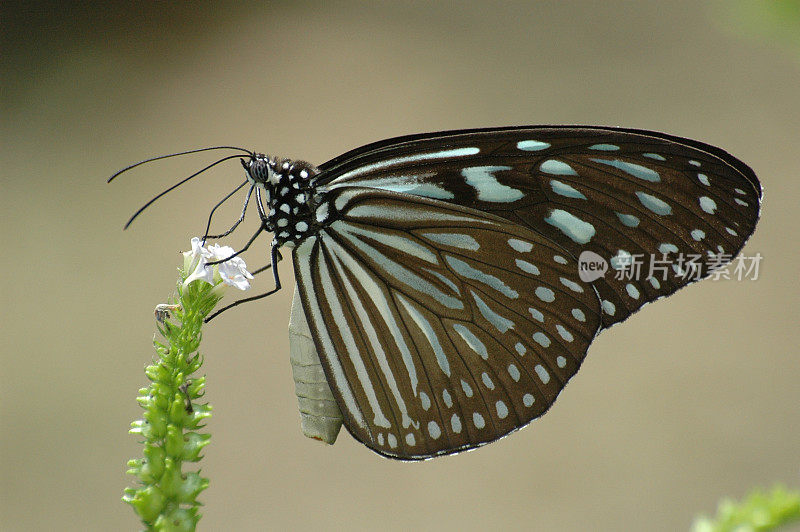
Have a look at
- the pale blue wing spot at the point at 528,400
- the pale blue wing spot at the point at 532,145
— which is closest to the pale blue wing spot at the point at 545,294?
the pale blue wing spot at the point at 528,400

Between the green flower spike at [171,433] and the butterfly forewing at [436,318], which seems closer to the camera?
the green flower spike at [171,433]

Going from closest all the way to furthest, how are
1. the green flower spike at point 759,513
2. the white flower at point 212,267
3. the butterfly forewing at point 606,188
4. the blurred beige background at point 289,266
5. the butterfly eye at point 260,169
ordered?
1. the green flower spike at point 759,513
2. the white flower at point 212,267
3. the butterfly forewing at point 606,188
4. the butterfly eye at point 260,169
5. the blurred beige background at point 289,266

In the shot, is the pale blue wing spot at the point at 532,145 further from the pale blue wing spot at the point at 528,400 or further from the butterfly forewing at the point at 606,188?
the pale blue wing spot at the point at 528,400

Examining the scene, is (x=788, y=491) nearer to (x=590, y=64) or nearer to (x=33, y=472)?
(x=33, y=472)

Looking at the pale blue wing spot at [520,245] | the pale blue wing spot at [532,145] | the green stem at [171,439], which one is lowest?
the green stem at [171,439]

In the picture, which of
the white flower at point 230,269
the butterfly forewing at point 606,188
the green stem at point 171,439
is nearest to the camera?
the green stem at point 171,439

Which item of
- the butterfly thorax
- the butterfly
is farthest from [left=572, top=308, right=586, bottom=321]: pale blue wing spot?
the butterfly thorax

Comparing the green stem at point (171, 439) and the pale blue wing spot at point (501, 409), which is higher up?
the pale blue wing spot at point (501, 409)

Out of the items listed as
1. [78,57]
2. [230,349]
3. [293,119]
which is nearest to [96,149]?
[78,57]

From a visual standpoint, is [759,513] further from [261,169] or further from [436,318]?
[261,169]
